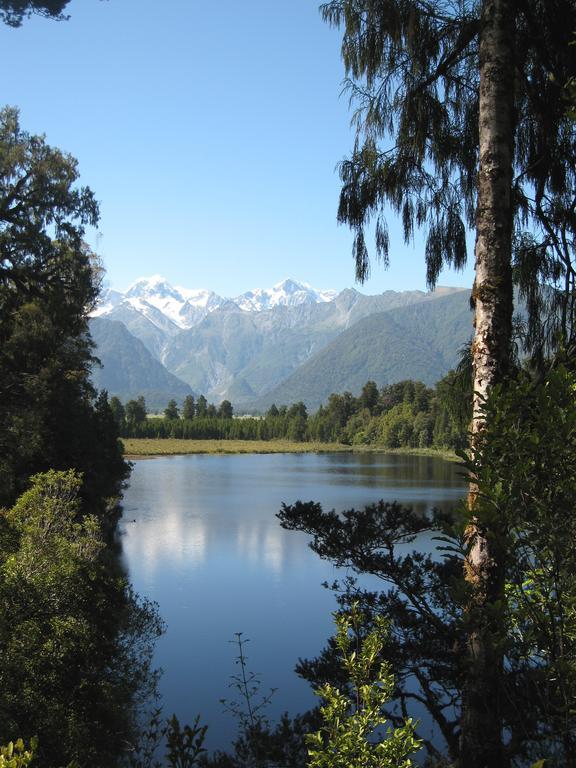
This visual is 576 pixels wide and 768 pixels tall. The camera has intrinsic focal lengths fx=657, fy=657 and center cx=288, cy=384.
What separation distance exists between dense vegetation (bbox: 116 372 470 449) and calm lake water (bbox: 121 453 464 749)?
37575mm

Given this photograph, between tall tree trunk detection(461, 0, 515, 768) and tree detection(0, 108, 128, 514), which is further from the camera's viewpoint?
tree detection(0, 108, 128, 514)

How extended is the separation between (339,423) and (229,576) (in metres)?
85.5

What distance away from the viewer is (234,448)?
88.6 m

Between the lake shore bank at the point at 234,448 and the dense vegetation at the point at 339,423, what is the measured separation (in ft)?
5.90

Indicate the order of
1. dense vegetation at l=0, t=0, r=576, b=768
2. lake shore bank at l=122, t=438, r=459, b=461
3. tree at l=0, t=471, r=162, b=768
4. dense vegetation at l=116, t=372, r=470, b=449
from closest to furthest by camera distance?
1. dense vegetation at l=0, t=0, r=576, b=768
2. tree at l=0, t=471, r=162, b=768
3. lake shore bank at l=122, t=438, r=459, b=461
4. dense vegetation at l=116, t=372, r=470, b=449

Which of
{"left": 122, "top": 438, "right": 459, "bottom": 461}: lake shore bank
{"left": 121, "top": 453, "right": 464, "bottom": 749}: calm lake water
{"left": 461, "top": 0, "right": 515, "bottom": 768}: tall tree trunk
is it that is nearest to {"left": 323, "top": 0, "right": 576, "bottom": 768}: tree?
{"left": 461, "top": 0, "right": 515, "bottom": 768}: tall tree trunk

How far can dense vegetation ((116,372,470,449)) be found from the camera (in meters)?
85.7

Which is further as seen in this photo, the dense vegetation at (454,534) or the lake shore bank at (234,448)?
the lake shore bank at (234,448)

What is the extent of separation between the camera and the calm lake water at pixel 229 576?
12.4 meters

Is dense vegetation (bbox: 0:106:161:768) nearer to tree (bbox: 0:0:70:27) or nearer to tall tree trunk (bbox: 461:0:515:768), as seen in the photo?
tree (bbox: 0:0:70:27)

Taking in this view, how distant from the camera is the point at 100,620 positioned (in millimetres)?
8359

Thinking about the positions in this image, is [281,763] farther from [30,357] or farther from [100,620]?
[30,357]

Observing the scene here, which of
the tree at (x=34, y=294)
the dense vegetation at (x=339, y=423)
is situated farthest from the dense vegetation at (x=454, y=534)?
the dense vegetation at (x=339, y=423)

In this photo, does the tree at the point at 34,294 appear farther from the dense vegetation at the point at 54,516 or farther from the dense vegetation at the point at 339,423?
the dense vegetation at the point at 339,423
